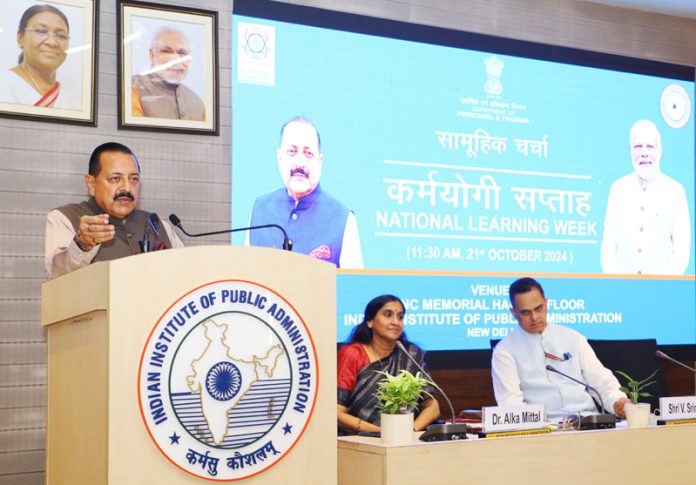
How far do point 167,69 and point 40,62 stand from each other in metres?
0.54

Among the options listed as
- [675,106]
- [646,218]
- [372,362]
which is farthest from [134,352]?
[675,106]

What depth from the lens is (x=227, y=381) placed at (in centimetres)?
216

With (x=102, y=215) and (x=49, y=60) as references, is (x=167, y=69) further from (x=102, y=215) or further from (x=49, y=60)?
(x=102, y=215)

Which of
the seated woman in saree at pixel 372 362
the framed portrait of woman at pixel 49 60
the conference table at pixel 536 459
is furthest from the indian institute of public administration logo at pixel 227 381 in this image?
the framed portrait of woman at pixel 49 60

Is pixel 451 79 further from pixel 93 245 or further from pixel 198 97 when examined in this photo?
pixel 93 245

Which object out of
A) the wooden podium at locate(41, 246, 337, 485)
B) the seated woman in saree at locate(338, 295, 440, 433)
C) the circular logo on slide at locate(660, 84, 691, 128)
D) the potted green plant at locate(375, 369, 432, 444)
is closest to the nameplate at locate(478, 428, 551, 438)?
the potted green plant at locate(375, 369, 432, 444)

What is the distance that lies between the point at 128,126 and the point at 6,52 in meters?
0.56

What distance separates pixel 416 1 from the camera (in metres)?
4.67

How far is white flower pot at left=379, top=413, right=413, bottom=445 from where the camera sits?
290 centimetres

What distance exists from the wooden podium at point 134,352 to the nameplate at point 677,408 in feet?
5.50

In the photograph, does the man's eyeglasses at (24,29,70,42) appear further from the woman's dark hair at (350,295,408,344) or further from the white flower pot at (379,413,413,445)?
the white flower pot at (379,413,413,445)

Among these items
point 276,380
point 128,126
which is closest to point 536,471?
point 276,380

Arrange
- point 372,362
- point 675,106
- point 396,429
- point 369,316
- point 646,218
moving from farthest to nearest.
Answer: point 675,106 < point 646,218 < point 369,316 < point 372,362 < point 396,429

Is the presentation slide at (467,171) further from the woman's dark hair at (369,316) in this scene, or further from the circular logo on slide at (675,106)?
the woman's dark hair at (369,316)
